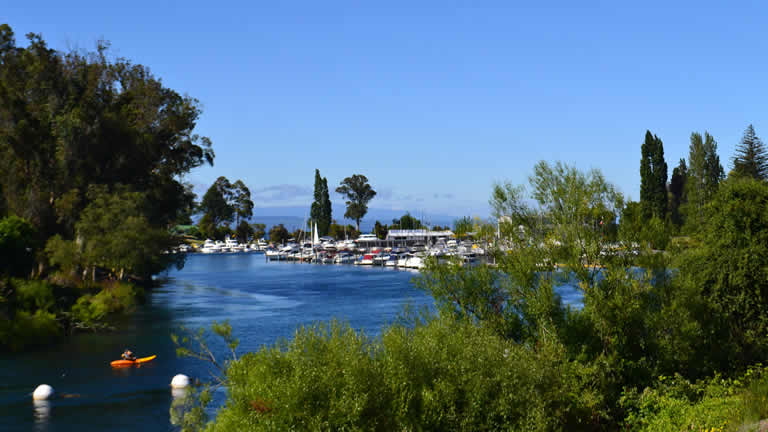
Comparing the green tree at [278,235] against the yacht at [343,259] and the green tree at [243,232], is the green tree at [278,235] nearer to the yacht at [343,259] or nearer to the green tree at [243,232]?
the green tree at [243,232]

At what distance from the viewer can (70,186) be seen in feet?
160


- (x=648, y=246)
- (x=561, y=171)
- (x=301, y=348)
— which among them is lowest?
(x=301, y=348)

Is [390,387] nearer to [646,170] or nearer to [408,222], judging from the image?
[646,170]

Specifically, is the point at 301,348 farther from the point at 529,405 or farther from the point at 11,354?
the point at 11,354

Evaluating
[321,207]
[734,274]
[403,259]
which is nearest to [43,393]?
[734,274]

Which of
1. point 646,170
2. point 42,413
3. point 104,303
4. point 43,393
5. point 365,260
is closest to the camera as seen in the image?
point 42,413

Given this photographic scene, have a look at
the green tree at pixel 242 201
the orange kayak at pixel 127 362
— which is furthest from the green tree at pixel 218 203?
the orange kayak at pixel 127 362

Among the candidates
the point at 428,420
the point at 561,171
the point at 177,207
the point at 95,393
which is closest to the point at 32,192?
the point at 177,207

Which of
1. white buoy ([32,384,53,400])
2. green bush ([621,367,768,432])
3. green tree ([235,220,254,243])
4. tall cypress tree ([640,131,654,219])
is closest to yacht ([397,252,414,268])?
tall cypress tree ([640,131,654,219])

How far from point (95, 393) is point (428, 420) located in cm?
1877

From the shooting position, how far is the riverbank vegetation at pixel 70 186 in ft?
142

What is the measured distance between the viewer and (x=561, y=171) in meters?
20.8

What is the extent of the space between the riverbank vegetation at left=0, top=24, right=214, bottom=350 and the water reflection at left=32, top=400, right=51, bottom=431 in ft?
50.6

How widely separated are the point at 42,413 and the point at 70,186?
1079 inches
